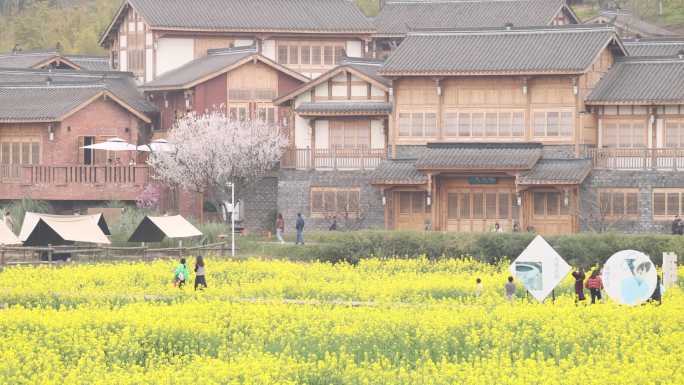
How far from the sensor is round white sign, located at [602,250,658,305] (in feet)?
132

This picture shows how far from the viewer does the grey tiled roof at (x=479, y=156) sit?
216ft

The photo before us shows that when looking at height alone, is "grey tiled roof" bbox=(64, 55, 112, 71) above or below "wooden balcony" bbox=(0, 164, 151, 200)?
above

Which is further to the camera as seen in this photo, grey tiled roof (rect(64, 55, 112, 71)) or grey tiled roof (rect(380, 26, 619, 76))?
grey tiled roof (rect(64, 55, 112, 71))

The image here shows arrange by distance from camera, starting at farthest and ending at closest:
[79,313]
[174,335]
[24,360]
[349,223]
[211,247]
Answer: [349,223] → [211,247] → [79,313] → [174,335] → [24,360]

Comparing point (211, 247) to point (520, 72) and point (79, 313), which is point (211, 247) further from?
point (79, 313)

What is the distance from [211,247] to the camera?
60344 mm

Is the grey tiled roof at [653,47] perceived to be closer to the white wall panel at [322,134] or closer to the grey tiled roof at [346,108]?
the grey tiled roof at [346,108]

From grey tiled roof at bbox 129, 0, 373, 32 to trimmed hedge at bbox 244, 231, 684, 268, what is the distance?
23.3 metres

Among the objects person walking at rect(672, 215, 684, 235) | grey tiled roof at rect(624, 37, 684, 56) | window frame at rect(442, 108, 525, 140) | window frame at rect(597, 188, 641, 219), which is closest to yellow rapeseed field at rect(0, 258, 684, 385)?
person walking at rect(672, 215, 684, 235)

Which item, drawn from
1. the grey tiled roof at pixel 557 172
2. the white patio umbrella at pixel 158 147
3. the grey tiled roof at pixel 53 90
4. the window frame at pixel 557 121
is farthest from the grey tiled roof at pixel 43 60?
the grey tiled roof at pixel 557 172

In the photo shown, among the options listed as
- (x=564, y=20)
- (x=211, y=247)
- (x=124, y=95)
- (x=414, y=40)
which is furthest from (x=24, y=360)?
(x=564, y=20)

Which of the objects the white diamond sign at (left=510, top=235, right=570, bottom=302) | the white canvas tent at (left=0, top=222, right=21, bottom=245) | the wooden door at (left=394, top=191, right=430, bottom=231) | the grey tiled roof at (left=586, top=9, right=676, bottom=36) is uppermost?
the grey tiled roof at (left=586, top=9, right=676, bottom=36)

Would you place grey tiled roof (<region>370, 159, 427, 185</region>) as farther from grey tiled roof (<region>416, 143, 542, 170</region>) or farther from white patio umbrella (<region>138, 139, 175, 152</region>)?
white patio umbrella (<region>138, 139, 175, 152</region>)

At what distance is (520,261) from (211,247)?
21.1m
